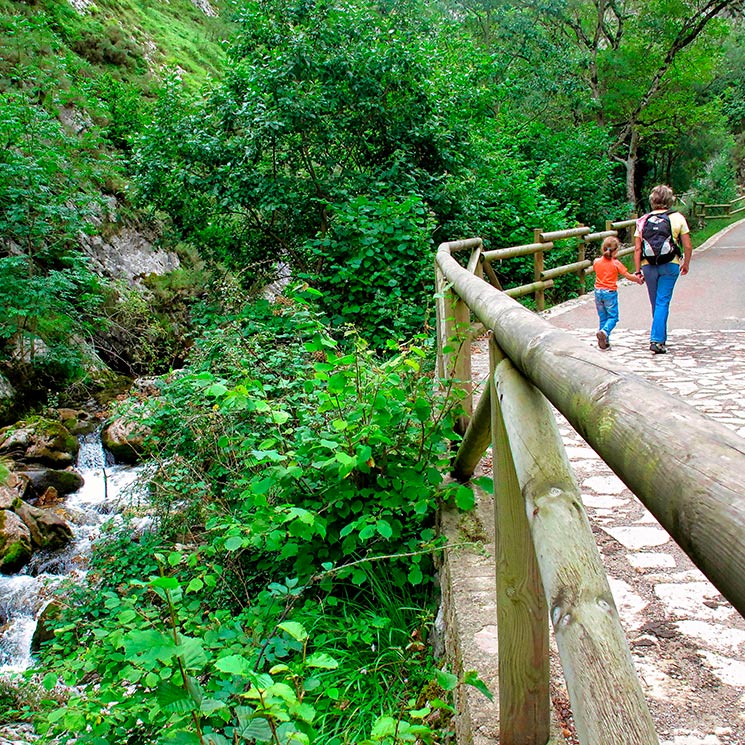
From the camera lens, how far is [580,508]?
3.55ft

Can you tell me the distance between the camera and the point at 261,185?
27.4 ft

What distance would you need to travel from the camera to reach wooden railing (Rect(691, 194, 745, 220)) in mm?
25406

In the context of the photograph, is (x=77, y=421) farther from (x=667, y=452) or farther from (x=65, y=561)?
(x=667, y=452)

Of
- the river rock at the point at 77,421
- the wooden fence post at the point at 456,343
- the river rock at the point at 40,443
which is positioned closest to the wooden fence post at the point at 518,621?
the wooden fence post at the point at 456,343

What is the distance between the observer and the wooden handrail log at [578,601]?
0.83 metres

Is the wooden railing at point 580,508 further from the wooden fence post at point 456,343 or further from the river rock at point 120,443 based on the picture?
the river rock at point 120,443

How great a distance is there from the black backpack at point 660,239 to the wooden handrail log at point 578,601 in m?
5.36

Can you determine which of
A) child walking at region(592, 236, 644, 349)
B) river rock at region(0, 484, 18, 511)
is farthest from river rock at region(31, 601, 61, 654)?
child walking at region(592, 236, 644, 349)

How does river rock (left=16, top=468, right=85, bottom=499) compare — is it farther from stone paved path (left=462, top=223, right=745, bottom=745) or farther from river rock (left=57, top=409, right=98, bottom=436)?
stone paved path (left=462, top=223, right=745, bottom=745)

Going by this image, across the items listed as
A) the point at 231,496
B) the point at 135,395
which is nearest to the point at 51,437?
the point at 135,395

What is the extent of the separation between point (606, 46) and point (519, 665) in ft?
75.8

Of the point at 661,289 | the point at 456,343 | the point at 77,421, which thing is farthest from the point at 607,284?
the point at 77,421

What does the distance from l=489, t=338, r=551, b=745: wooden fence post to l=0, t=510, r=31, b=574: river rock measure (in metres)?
6.10

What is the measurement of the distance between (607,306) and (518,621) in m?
5.42
